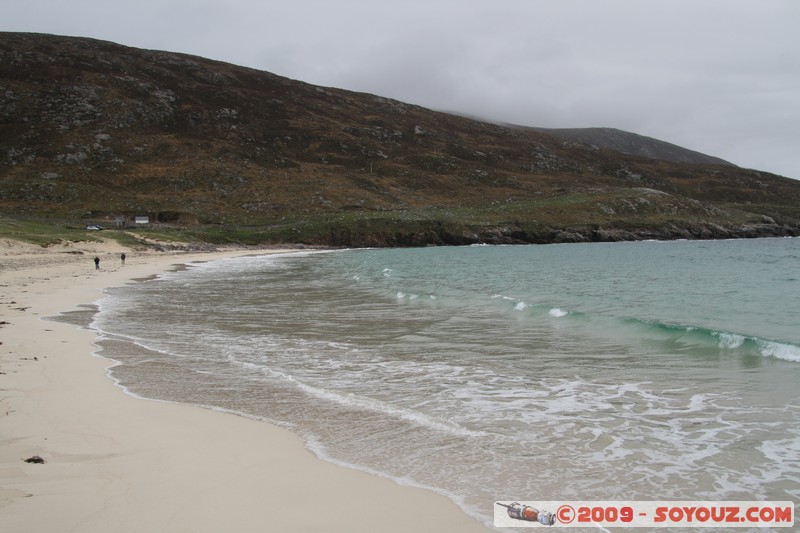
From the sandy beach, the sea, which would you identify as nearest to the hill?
the sea

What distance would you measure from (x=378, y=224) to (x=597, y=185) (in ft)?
244

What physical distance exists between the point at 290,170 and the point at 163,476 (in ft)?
368

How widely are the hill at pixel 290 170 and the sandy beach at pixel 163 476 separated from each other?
6913 centimetres

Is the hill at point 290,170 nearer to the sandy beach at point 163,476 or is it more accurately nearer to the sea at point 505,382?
the sea at point 505,382

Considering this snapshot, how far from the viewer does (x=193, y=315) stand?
2033cm

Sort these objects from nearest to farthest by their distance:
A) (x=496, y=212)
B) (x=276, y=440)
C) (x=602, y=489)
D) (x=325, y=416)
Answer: (x=602, y=489) < (x=276, y=440) < (x=325, y=416) < (x=496, y=212)

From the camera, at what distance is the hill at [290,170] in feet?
293

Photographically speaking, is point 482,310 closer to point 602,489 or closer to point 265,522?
point 602,489

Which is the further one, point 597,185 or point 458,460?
point 597,185

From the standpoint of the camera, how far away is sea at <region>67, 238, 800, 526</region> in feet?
21.8

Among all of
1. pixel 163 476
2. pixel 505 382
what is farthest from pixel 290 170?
pixel 163 476

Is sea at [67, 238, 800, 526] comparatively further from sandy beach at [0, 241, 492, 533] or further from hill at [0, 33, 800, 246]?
hill at [0, 33, 800, 246]

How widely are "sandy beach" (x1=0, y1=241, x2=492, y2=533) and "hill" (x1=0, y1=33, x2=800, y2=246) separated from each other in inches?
2722

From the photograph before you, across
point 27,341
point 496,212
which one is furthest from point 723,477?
point 496,212
